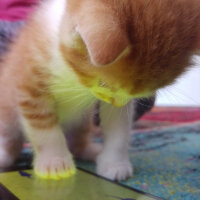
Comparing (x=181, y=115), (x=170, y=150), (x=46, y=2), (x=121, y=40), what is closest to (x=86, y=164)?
(x=170, y=150)

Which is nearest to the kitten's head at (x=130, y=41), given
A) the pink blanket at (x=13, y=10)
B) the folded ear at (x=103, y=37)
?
the folded ear at (x=103, y=37)

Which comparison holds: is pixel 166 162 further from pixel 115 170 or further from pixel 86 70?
pixel 86 70

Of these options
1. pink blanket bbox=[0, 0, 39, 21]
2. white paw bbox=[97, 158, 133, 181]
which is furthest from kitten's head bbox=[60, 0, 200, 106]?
pink blanket bbox=[0, 0, 39, 21]

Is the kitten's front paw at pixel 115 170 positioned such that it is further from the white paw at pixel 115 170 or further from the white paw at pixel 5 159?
the white paw at pixel 5 159

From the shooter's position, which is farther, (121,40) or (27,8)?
(27,8)

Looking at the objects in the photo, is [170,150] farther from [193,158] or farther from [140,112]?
[140,112]

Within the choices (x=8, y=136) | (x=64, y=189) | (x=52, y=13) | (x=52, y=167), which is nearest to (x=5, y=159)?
(x=8, y=136)
